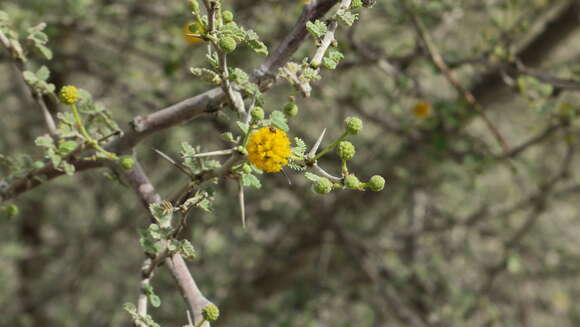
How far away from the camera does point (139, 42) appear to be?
405 centimetres

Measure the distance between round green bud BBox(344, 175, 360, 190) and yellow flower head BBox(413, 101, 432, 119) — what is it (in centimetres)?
229

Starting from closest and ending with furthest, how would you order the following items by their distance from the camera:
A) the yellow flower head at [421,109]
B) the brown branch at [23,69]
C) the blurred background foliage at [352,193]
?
1. the brown branch at [23,69]
2. the blurred background foliage at [352,193]
3. the yellow flower head at [421,109]

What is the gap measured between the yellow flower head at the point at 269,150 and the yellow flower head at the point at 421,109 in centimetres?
235

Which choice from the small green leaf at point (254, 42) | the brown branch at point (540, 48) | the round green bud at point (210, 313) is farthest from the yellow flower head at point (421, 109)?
the round green bud at point (210, 313)

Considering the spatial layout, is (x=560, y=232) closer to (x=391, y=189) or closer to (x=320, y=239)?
(x=391, y=189)

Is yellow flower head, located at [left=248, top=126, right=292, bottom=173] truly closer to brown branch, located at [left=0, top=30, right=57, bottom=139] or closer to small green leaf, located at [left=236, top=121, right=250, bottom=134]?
small green leaf, located at [left=236, top=121, right=250, bottom=134]

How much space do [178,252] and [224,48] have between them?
547 millimetres

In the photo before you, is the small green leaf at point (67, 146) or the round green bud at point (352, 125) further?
the small green leaf at point (67, 146)

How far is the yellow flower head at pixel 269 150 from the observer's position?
126 centimetres

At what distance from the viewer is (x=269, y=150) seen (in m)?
1.26

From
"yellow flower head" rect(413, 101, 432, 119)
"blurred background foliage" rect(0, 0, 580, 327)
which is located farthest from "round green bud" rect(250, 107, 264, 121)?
"yellow flower head" rect(413, 101, 432, 119)

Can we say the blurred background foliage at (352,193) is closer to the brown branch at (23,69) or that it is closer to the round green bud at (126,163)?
the brown branch at (23,69)

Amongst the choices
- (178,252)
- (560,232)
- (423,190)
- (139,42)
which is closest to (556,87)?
(423,190)

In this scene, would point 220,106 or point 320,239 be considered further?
point 320,239
